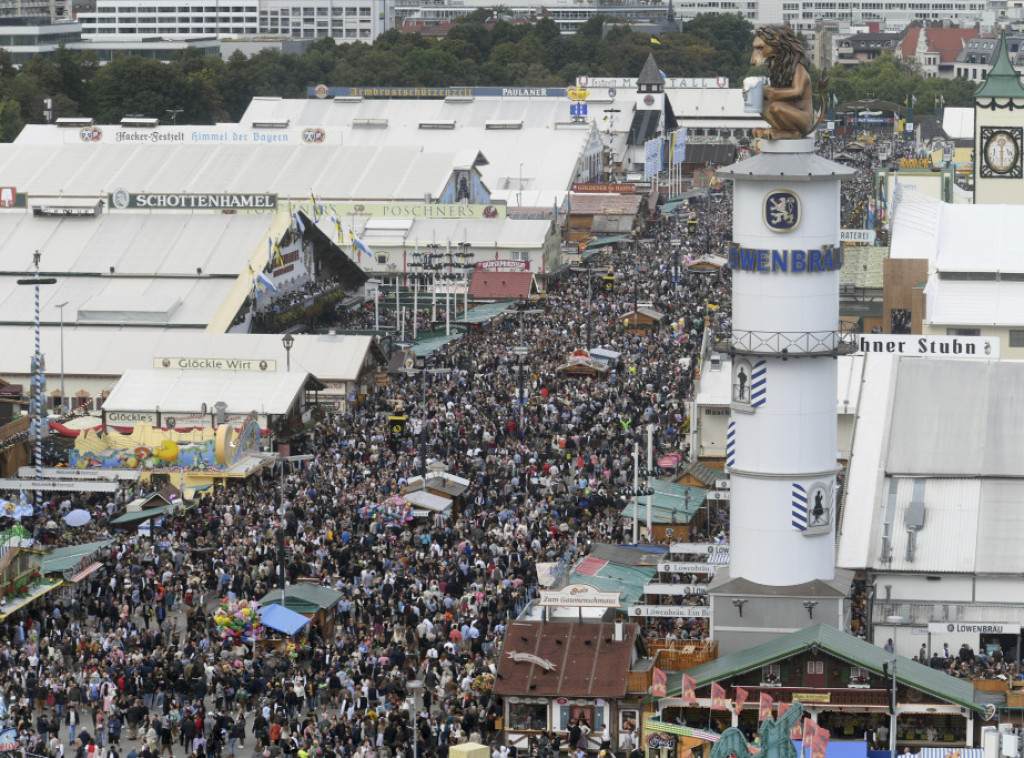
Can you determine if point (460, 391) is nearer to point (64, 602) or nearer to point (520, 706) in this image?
point (64, 602)

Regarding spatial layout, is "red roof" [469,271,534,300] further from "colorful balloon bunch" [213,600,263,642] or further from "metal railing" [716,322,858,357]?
"metal railing" [716,322,858,357]

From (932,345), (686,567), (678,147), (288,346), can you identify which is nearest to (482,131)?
(678,147)

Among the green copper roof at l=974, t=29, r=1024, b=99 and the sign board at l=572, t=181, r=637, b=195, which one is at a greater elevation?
the green copper roof at l=974, t=29, r=1024, b=99

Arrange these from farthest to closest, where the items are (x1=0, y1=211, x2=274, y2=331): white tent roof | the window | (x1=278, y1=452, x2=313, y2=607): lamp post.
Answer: (x1=0, y1=211, x2=274, y2=331): white tent roof < (x1=278, y1=452, x2=313, y2=607): lamp post < the window

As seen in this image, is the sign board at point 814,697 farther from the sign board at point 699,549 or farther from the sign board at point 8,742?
the sign board at point 8,742

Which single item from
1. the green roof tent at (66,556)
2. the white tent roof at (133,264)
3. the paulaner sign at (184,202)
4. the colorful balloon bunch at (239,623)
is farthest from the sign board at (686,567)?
the paulaner sign at (184,202)

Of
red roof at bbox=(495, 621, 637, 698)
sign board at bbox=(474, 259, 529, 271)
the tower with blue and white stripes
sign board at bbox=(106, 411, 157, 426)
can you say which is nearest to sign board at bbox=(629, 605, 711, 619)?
the tower with blue and white stripes

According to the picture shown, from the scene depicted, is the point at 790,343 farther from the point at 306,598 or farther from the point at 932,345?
the point at 932,345
